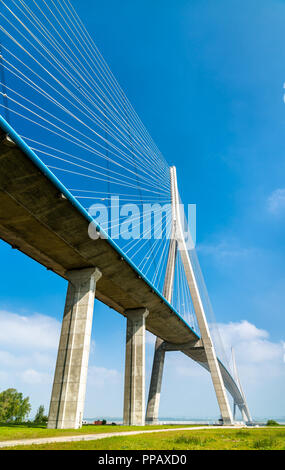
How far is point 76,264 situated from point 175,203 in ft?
72.0

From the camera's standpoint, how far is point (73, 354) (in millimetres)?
22281

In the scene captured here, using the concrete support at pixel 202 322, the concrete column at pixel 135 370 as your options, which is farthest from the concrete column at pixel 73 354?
the concrete support at pixel 202 322

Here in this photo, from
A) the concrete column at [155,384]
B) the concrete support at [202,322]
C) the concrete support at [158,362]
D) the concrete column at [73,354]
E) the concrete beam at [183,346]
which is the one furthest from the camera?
the concrete beam at [183,346]

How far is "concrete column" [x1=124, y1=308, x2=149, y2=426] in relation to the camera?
→ 30.6m

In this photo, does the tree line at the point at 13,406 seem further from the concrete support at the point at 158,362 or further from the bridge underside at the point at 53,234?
the bridge underside at the point at 53,234

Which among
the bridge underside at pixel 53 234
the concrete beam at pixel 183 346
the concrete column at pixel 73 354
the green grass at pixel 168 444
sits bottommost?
the green grass at pixel 168 444

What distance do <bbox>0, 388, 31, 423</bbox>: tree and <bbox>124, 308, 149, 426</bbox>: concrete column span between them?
44.1 m

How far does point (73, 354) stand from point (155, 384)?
29.7 meters

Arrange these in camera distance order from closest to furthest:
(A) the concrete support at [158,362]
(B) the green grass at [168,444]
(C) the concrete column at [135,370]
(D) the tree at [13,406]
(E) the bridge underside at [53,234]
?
1. (B) the green grass at [168,444]
2. (E) the bridge underside at [53,234]
3. (C) the concrete column at [135,370]
4. (A) the concrete support at [158,362]
5. (D) the tree at [13,406]

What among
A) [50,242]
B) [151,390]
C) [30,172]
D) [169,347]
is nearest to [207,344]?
[169,347]

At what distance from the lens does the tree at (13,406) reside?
63.6 m

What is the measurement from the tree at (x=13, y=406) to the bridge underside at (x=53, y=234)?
45.9 metres

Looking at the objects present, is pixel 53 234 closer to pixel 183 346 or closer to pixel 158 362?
pixel 183 346
